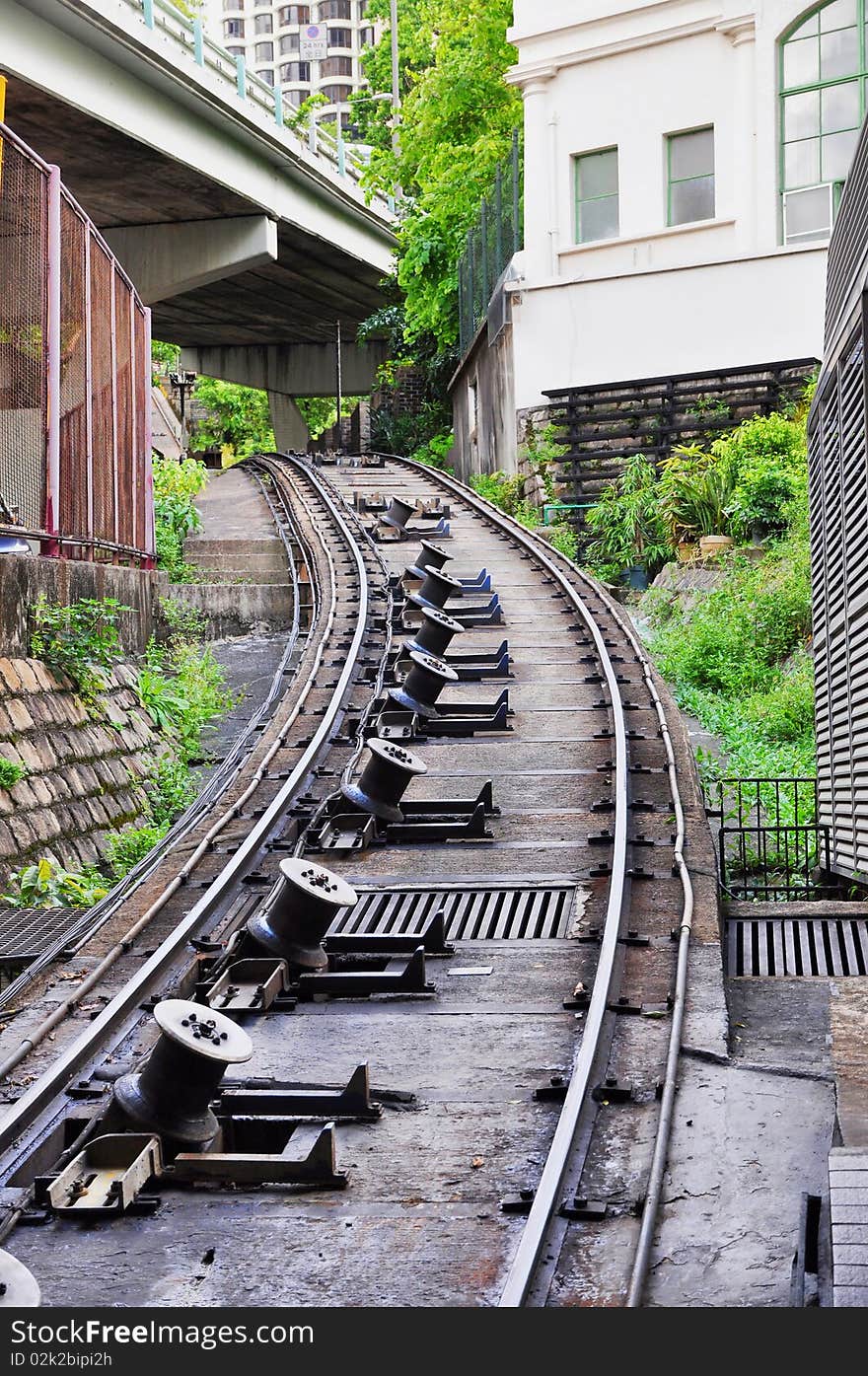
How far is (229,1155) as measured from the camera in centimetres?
467

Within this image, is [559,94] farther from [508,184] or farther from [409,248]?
[409,248]

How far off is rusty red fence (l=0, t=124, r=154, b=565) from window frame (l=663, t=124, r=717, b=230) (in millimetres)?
11944

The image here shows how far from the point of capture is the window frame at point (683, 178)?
23.2 m

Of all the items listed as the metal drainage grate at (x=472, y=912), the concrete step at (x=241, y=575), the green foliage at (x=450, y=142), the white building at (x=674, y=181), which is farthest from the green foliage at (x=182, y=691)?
the green foliage at (x=450, y=142)

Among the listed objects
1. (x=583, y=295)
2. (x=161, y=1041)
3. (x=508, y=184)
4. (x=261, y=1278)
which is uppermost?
(x=508, y=184)

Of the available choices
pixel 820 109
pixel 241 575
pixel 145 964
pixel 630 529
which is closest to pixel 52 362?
pixel 145 964

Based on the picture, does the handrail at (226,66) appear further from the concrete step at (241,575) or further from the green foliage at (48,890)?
the green foliage at (48,890)

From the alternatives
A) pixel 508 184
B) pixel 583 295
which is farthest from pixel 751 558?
pixel 508 184

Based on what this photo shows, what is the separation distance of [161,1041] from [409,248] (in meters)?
32.6

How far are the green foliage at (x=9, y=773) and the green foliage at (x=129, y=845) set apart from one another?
0.87 metres

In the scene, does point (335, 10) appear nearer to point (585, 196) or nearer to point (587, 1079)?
point (585, 196)

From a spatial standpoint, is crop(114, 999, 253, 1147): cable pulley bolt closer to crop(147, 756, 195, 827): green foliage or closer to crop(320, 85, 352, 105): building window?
crop(147, 756, 195, 827): green foliage

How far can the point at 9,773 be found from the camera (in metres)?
8.43

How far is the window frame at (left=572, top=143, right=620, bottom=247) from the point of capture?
79.5 feet
